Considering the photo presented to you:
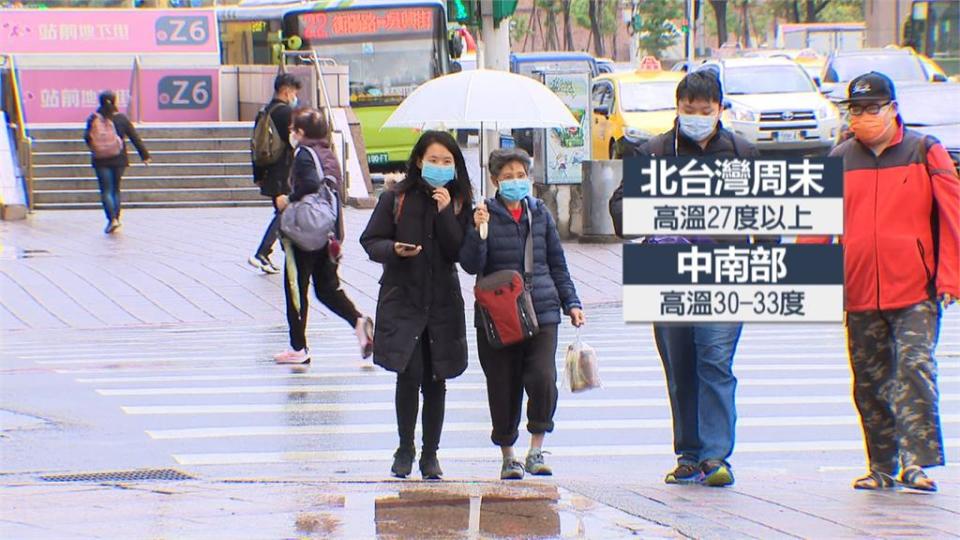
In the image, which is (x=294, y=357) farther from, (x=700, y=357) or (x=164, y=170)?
(x=164, y=170)

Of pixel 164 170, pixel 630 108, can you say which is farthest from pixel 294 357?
pixel 630 108

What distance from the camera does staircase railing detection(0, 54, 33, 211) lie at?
25984 mm

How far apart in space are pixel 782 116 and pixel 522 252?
2207cm

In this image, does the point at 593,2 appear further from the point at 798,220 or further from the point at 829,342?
the point at 798,220

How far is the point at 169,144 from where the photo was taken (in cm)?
2903

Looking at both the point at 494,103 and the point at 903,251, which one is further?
the point at 494,103

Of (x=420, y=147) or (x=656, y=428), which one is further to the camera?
(x=656, y=428)

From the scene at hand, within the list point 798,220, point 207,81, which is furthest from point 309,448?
point 207,81

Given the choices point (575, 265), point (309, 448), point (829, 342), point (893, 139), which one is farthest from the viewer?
point (575, 265)

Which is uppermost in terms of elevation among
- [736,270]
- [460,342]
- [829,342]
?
[736,270]

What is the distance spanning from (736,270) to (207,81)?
2723cm

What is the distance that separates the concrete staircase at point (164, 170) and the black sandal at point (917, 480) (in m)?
20.2

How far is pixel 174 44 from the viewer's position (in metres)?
34.2

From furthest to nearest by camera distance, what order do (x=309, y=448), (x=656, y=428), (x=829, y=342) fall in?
(x=829, y=342), (x=656, y=428), (x=309, y=448)
